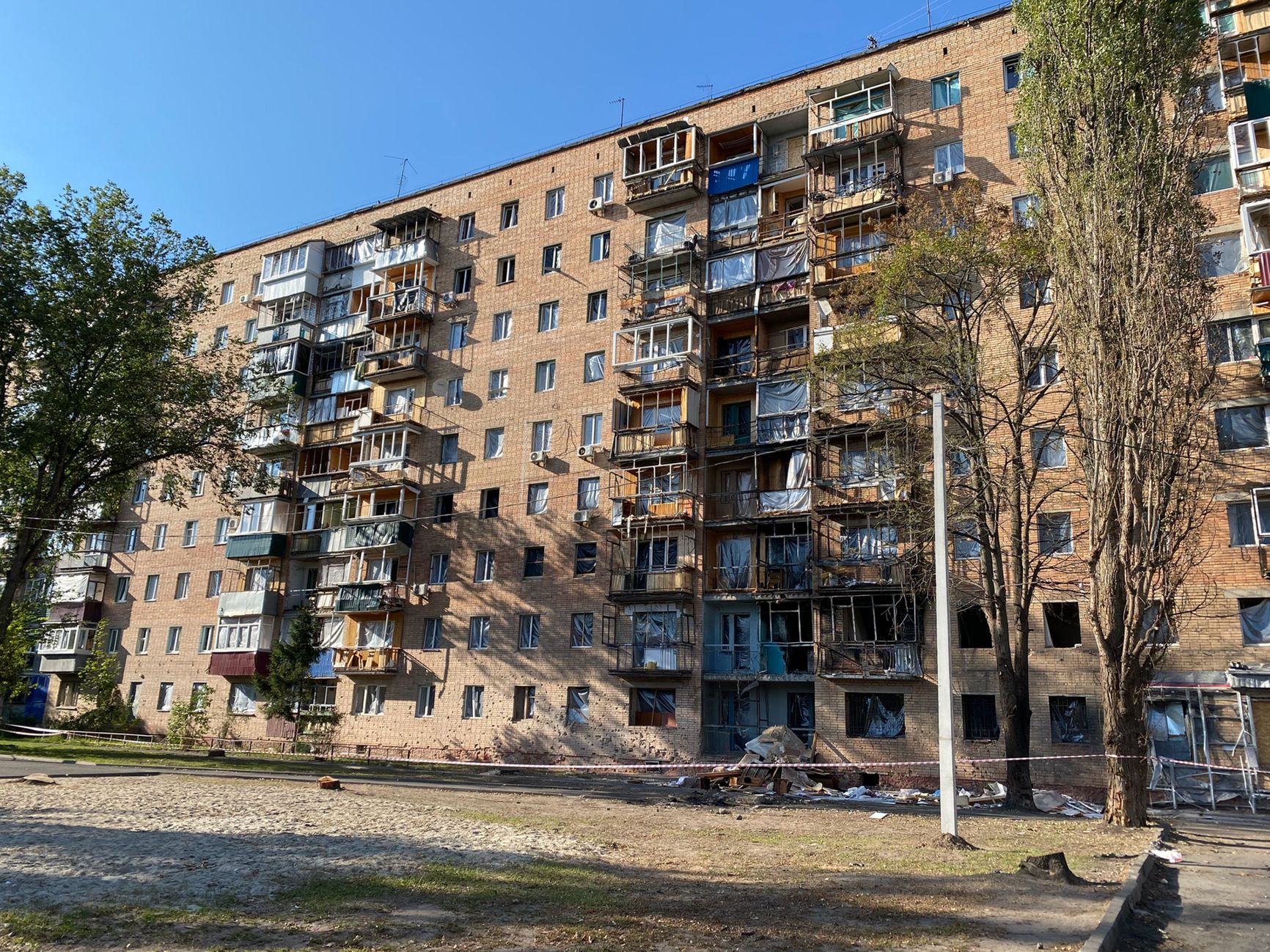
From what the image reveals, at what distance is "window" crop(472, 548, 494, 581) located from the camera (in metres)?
35.9

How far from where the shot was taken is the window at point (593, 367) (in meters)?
35.4

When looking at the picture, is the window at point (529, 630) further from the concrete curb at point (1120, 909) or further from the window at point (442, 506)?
the concrete curb at point (1120, 909)

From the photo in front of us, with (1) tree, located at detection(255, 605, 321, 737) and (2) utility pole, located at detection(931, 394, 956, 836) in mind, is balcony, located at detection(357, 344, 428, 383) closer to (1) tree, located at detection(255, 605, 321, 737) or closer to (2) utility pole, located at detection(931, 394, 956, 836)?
(1) tree, located at detection(255, 605, 321, 737)

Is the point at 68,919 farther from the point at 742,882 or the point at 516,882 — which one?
the point at 742,882

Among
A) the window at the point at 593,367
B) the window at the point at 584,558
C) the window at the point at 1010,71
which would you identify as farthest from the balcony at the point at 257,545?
the window at the point at 1010,71

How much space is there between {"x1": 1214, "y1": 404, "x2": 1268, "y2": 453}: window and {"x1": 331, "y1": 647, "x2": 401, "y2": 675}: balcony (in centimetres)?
2980

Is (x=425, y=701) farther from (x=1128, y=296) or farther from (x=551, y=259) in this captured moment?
(x=1128, y=296)

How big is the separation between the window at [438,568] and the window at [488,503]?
2436 millimetres

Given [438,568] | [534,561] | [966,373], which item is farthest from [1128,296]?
[438,568]

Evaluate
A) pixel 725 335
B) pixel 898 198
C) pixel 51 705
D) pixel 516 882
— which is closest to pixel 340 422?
pixel 725 335

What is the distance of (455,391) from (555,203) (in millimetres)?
9335

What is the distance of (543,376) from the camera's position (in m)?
36.8

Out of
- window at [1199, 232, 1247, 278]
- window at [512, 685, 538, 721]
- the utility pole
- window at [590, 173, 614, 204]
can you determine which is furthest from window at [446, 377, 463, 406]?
the utility pole

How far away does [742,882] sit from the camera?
9.72 metres
